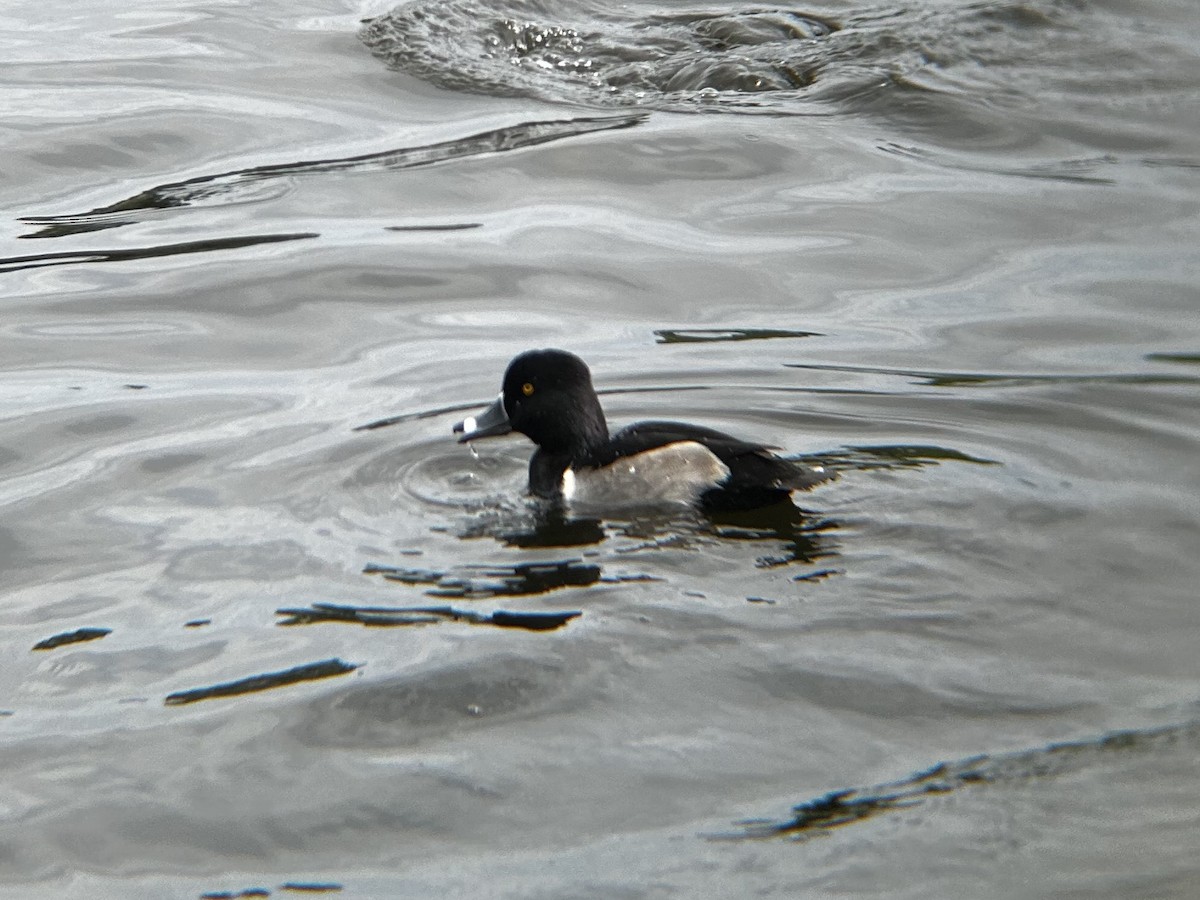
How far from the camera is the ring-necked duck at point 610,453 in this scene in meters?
7.08

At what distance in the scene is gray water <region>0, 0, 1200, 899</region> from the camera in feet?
15.7

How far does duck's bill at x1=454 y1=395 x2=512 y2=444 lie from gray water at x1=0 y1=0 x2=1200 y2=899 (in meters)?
0.21

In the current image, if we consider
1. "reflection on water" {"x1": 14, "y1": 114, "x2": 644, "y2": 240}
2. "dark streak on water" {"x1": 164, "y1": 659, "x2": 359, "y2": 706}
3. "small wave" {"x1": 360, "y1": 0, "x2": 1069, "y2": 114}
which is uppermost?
"small wave" {"x1": 360, "y1": 0, "x2": 1069, "y2": 114}

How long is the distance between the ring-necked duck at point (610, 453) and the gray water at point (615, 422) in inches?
6.1

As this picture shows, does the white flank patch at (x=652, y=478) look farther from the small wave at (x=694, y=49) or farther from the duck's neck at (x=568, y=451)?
the small wave at (x=694, y=49)

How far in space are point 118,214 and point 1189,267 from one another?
6.65 m

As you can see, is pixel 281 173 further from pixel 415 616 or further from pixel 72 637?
pixel 415 616

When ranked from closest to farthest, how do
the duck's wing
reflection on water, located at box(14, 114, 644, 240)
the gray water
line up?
the gray water
the duck's wing
reflection on water, located at box(14, 114, 644, 240)

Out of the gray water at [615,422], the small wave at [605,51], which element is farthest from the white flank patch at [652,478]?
the small wave at [605,51]

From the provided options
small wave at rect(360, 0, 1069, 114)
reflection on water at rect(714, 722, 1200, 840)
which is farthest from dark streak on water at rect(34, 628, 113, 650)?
small wave at rect(360, 0, 1069, 114)

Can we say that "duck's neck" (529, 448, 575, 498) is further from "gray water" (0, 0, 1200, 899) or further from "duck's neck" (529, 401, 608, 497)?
"gray water" (0, 0, 1200, 899)

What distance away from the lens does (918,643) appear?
5.75 metres

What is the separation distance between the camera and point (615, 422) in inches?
331

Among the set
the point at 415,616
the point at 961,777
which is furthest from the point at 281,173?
the point at 961,777
